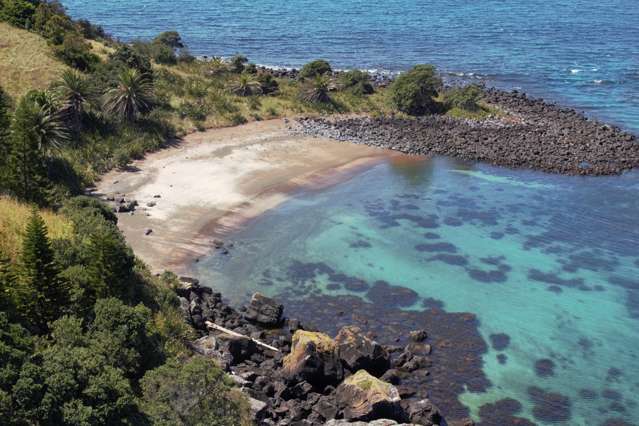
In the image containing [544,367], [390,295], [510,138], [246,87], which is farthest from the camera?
[246,87]

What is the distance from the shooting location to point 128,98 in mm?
60875

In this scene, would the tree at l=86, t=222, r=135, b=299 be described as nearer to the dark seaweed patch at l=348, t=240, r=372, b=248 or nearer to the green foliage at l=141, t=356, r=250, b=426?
the green foliage at l=141, t=356, r=250, b=426

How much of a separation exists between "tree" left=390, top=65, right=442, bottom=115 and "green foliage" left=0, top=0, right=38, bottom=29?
43277 mm

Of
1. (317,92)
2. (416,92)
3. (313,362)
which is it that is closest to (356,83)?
(317,92)

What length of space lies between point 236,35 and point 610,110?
68463mm

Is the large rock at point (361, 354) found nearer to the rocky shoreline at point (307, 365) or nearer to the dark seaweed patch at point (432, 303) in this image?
the rocky shoreline at point (307, 365)

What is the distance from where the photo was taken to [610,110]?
82500mm

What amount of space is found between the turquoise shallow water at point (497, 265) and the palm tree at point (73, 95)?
20.4 metres

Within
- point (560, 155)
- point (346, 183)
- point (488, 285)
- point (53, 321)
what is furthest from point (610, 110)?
point (53, 321)

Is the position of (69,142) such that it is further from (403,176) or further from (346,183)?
(403,176)

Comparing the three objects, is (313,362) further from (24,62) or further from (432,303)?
(24,62)

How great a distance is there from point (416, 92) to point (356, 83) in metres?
9.24

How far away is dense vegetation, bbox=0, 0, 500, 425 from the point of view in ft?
72.3

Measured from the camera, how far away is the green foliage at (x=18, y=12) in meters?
71.2
